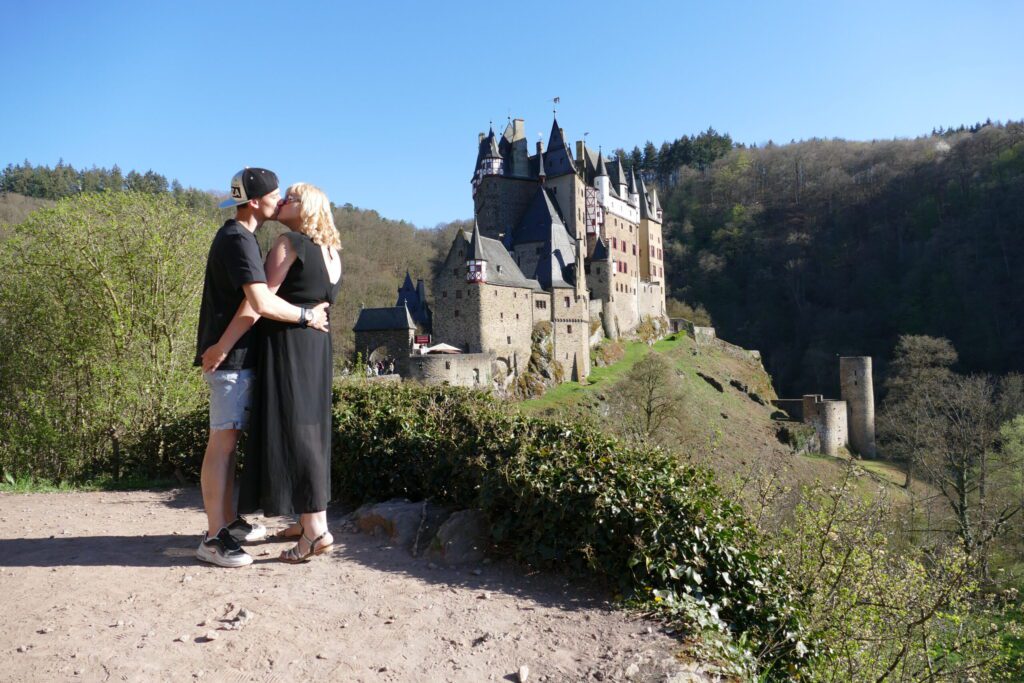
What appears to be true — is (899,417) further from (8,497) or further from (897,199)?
(897,199)

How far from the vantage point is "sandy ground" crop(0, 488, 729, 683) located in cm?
307

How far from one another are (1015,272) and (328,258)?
71.2 metres

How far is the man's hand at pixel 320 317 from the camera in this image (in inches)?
166

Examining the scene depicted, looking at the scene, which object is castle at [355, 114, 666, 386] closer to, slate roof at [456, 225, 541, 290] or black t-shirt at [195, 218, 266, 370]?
slate roof at [456, 225, 541, 290]

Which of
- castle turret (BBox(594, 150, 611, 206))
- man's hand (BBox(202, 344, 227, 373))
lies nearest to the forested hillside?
castle turret (BBox(594, 150, 611, 206))

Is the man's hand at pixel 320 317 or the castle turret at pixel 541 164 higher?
the castle turret at pixel 541 164

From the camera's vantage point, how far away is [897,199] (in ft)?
247

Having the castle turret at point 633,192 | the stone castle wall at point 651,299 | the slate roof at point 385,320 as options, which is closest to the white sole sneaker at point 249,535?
the slate roof at point 385,320

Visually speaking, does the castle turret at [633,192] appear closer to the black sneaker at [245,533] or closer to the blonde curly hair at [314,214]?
the blonde curly hair at [314,214]

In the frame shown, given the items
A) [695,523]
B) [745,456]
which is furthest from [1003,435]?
[695,523]

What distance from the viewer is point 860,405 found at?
144 feet

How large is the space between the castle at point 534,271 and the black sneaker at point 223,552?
23.6m

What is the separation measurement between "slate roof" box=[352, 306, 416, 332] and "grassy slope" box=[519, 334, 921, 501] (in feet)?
21.6

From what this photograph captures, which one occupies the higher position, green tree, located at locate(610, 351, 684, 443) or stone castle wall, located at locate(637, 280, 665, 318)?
stone castle wall, located at locate(637, 280, 665, 318)
